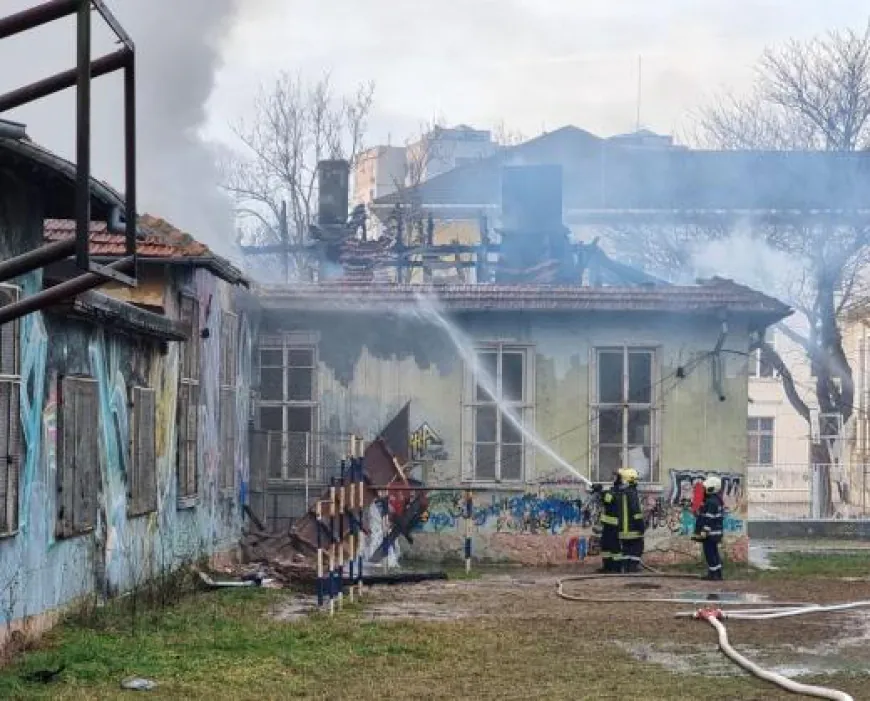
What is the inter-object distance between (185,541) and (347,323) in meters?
5.59

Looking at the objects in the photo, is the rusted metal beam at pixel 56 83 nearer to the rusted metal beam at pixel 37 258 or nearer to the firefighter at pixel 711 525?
the rusted metal beam at pixel 37 258

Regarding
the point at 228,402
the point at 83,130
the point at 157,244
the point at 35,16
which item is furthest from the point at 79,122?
the point at 228,402

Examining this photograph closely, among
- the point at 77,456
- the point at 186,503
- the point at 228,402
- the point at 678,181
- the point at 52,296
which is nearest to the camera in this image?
the point at 52,296

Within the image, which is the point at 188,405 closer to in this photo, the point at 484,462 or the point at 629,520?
the point at 484,462

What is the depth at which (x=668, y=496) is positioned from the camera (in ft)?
70.9

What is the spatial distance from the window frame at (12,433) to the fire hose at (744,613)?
560cm

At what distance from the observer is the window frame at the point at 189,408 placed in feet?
55.6

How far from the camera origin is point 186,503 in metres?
17.1

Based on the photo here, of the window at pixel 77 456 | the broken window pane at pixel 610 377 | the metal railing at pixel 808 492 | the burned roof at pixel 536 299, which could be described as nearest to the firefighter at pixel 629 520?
the broken window pane at pixel 610 377

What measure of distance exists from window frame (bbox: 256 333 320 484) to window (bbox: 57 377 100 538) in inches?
323

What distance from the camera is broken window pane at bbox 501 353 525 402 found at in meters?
21.9

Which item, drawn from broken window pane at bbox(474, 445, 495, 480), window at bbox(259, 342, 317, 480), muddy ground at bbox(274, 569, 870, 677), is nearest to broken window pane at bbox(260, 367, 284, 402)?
window at bbox(259, 342, 317, 480)

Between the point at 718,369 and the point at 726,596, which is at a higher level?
the point at 718,369

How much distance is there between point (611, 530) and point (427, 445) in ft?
10.8
